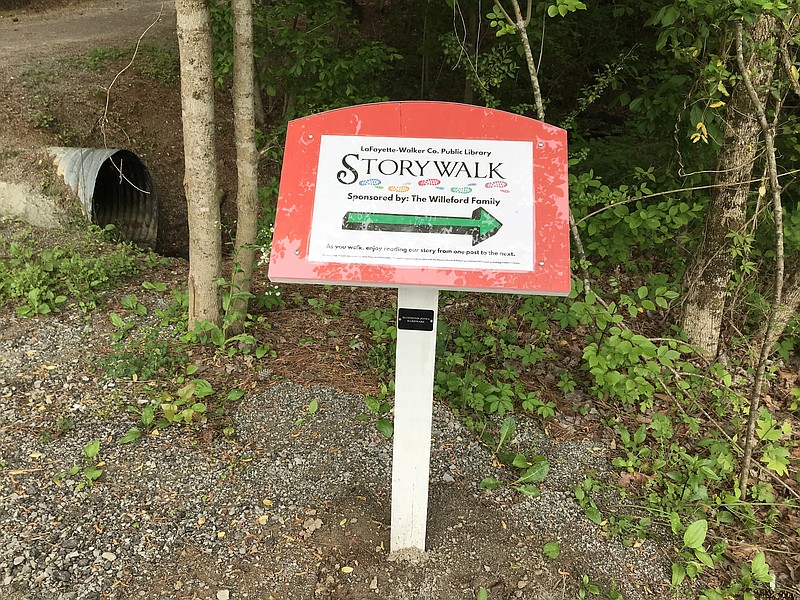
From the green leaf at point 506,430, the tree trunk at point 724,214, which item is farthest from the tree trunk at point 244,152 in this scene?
the tree trunk at point 724,214

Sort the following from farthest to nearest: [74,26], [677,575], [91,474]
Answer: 1. [74,26]
2. [91,474]
3. [677,575]

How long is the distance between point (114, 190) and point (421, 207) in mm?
5615

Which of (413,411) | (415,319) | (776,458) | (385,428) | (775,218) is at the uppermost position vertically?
(775,218)

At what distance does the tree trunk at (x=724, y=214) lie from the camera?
3.33 meters

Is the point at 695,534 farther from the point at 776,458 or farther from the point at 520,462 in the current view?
the point at 520,462

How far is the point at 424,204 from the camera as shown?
6.63 ft

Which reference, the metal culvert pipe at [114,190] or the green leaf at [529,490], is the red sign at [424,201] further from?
the metal culvert pipe at [114,190]

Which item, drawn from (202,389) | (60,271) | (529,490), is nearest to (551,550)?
(529,490)

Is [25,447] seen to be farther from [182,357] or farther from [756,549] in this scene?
[756,549]

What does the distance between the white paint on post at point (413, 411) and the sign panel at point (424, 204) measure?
203 millimetres

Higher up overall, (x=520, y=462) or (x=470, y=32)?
(x=470, y=32)

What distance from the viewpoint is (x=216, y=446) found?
3.19 meters

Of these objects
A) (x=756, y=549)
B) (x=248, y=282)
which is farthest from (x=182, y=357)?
(x=756, y=549)

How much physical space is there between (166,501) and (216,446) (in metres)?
0.41
